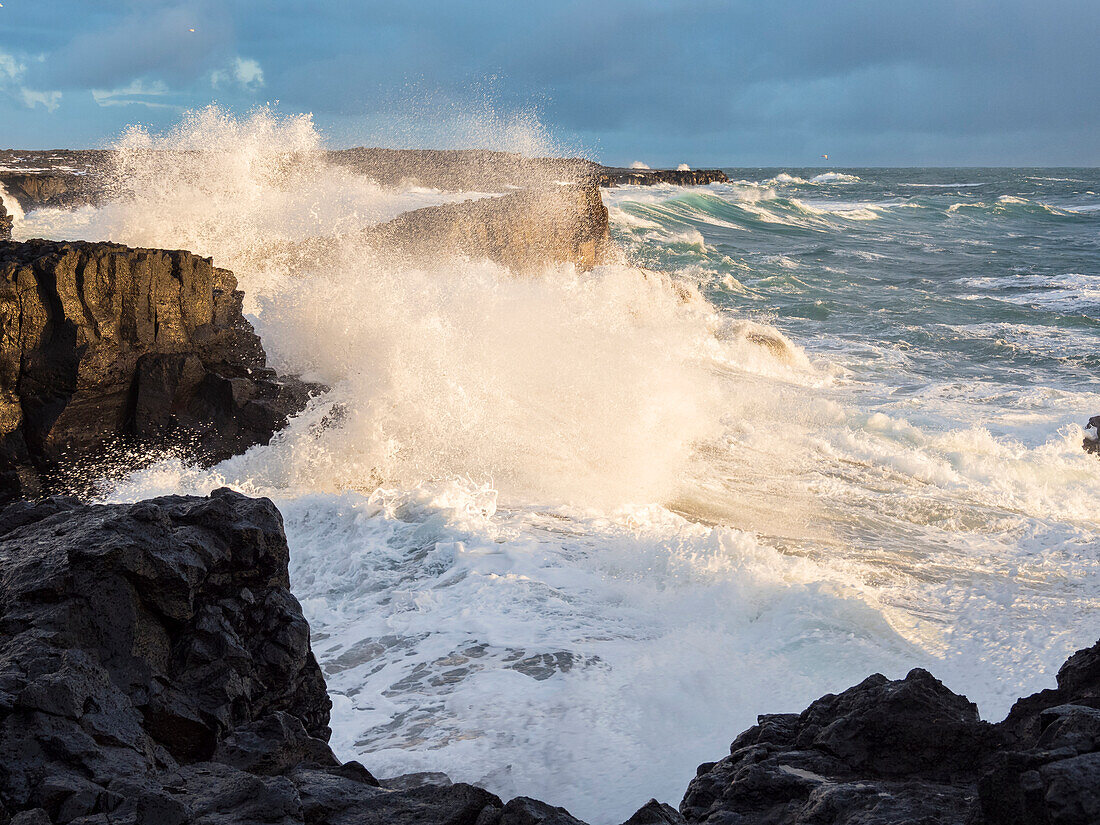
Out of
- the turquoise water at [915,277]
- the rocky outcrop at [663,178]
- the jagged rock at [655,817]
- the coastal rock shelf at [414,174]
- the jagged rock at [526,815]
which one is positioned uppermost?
the rocky outcrop at [663,178]

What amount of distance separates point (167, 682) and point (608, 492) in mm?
5337

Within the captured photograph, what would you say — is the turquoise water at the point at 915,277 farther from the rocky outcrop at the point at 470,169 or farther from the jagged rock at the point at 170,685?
the jagged rock at the point at 170,685

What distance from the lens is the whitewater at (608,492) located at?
4.40 m

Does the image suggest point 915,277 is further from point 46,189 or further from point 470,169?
point 46,189

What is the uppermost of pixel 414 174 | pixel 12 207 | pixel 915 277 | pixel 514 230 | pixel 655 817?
pixel 414 174

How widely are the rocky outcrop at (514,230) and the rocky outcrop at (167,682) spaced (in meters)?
10.2

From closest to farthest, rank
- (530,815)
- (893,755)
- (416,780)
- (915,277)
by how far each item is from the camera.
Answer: (530,815)
(893,755)
(416,780)
(915,277)

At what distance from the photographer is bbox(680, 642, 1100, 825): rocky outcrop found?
6.91ft

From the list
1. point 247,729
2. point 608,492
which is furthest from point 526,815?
point 608,492

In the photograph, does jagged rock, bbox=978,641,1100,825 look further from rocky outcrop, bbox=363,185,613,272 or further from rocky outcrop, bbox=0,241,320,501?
rocky outcrop, bbox=363,185,613,272

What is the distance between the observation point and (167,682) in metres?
2.85

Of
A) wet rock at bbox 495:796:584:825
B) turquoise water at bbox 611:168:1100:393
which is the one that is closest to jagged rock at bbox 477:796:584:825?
wet rock at bbox 495:796:584:825

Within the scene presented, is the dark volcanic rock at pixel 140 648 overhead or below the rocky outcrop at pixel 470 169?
below

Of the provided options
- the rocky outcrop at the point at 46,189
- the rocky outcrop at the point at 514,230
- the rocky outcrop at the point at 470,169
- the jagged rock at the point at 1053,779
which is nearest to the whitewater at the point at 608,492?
the rocky outcrop at the point at 514,230
